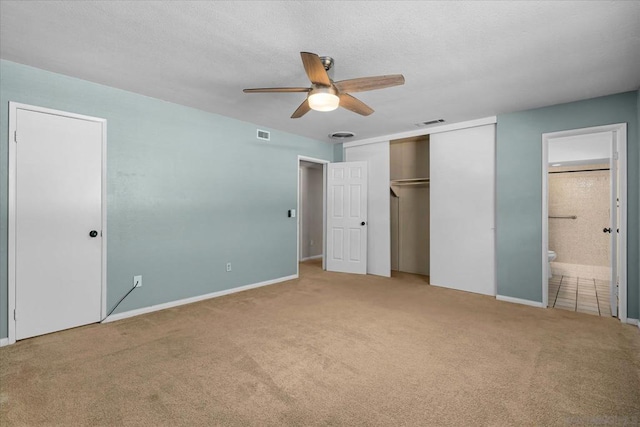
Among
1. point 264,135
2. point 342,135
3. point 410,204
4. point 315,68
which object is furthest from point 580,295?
point 264,135

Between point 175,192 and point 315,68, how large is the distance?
2.59 m

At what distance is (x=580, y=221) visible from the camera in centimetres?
612

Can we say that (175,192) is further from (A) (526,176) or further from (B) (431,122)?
(A) (526,176)

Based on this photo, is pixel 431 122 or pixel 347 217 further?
pixel 347 217

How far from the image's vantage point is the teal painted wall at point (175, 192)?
312 cm

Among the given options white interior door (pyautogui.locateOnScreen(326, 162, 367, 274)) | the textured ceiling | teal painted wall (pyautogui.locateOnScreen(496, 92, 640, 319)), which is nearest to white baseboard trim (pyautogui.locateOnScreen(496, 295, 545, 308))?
teal painted wall (pyautogui.locateOnScreen(496, 92, 640, 319))

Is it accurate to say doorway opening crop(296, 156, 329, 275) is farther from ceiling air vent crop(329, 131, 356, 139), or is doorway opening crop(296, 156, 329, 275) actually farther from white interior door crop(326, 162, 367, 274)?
ceiling air vent crop(329, 131, 356, 139)

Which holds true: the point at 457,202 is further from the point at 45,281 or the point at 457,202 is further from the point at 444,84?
the point at 45,281

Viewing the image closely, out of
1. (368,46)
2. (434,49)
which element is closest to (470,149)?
(434,49)

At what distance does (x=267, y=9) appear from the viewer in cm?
203

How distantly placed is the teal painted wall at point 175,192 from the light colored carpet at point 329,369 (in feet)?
1.99

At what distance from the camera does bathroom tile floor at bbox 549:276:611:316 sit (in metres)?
3.86

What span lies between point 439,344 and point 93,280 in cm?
353

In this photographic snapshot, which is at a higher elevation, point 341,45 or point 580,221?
point 341,45
